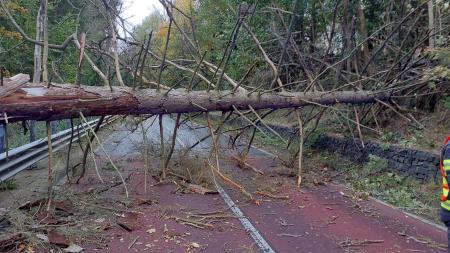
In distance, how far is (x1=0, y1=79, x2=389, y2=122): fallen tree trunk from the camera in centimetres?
521

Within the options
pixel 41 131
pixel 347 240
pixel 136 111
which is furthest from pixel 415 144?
pixel 41 131

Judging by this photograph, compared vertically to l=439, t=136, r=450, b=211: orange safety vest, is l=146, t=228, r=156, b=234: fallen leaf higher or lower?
lower

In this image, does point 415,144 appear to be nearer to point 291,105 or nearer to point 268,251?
point 291,105

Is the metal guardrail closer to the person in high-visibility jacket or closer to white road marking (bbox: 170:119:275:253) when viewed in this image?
white road marking (bbox: 170:119:275:253)

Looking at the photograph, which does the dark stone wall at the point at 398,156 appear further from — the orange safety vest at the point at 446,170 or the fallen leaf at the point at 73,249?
the fallen leaf at the point at 73,249

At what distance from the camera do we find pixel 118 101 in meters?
6.13

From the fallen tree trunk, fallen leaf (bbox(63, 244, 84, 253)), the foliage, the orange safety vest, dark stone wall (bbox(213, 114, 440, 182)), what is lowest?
the foliage

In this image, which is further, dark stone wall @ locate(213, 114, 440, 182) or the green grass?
dark stone wall @ locate(213, 114, 440, 182)

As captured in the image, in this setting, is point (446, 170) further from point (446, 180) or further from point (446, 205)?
point (446, 205)

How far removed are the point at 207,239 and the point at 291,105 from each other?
4219 mm

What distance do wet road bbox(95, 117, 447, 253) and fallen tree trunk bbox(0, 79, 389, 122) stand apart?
1.71 metres

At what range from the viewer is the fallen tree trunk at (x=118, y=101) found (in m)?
5.21

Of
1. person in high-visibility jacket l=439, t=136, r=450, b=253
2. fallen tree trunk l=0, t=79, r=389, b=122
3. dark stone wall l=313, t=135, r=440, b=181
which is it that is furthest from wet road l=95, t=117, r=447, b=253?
fallen tree trunk l=0, t=79, r=389, b=122

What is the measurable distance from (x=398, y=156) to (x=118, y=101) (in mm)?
6310
